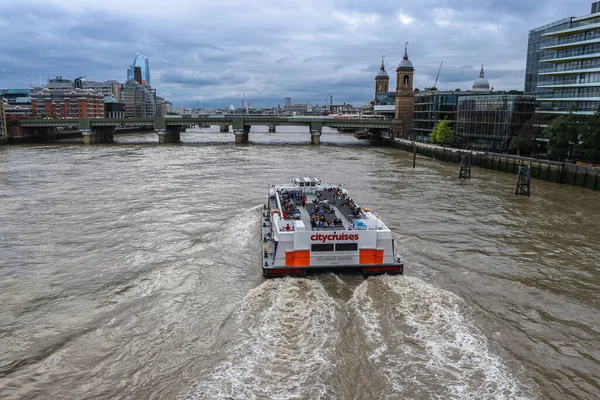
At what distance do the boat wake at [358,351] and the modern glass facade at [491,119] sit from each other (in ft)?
227

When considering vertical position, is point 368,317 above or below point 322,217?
below

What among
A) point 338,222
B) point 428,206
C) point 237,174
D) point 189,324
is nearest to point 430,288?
point 338,222

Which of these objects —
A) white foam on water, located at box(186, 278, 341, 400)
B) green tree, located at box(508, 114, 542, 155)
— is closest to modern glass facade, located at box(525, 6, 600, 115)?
green tree, located at box(508, 114, 542, 155)

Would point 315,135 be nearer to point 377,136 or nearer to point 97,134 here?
point 377,136

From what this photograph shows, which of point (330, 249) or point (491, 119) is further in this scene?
point (491, 119)

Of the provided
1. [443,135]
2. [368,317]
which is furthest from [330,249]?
[443,135]

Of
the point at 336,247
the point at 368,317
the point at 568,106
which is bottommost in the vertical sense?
the point at 368,317

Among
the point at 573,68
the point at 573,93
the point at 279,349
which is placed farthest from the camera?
the point at 573,68

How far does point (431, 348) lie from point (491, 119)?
256 feet

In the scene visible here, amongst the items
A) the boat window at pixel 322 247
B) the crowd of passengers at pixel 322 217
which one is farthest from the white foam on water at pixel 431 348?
the crowd of passengers at pixel 322 217

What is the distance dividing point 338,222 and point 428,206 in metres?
19.0

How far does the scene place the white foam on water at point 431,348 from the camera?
14.6 m

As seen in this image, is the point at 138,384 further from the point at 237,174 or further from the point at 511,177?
the point at 511,177

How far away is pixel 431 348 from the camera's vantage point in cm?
1670
